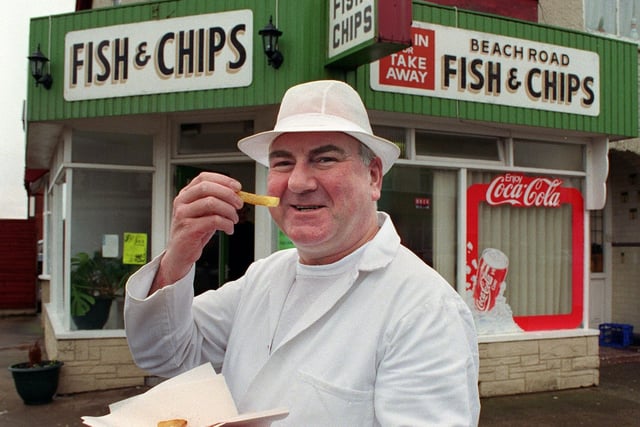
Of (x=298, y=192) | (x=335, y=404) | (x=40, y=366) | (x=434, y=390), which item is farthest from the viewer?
(x=40, y=366)

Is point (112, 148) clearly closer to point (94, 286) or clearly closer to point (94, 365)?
point (94, 286)

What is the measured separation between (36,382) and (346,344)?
18.9 feet

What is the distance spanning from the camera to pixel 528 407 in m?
6.46

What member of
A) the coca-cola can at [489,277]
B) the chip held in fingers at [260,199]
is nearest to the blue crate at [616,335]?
the coca-cola can at [489,277]

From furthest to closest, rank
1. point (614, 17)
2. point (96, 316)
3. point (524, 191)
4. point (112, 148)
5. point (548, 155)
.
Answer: point (614, 17), point (548, 155), point (524, 191), point (112, 148), point (96, 316)

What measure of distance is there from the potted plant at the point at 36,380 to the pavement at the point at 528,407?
0.30 ft

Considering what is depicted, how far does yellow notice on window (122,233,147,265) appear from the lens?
7082 mm

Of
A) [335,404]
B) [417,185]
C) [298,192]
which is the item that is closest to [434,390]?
[335,404]

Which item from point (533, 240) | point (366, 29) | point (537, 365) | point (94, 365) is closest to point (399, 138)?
point (366, 29)

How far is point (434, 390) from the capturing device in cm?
146

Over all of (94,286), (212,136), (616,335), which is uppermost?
(212,136)

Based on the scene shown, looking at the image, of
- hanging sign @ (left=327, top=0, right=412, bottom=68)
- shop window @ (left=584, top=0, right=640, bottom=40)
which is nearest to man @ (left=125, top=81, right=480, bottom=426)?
hanging sign @ (left=327, top=0, right=412, bottom=68)

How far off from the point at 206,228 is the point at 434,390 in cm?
73

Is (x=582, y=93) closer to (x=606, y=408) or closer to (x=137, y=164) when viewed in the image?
(x=606, y=408)
